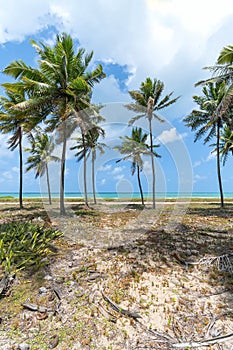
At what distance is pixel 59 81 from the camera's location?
41.9 ft

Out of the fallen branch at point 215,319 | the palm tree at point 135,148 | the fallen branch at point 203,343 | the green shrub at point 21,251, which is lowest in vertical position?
the fallen branch at point 203,343

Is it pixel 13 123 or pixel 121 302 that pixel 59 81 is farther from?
pixel 121 302

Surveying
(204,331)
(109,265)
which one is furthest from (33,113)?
(204,331)

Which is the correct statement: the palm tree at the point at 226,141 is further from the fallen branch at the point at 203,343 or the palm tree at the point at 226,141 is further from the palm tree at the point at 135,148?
the fallen branch at the point at 203,343

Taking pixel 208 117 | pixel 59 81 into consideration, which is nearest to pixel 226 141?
pixel 208 117

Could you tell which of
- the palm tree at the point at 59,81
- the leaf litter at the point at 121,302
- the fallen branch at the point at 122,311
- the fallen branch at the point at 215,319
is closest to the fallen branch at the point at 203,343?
the leaf litter at the point at 121,302

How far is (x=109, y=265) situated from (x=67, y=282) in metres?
1.21

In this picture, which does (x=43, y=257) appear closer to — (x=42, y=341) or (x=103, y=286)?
(x=103, y=286)

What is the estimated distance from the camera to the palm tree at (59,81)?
11.8 m

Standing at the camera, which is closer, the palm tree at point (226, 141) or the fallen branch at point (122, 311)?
the fallen branch at point (122, 311)

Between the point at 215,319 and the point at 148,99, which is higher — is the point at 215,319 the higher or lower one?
the lower one

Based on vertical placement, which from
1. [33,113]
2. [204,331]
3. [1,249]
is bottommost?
[204,331]

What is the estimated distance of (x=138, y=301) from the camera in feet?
13.1

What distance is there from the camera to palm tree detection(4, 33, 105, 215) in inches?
466
